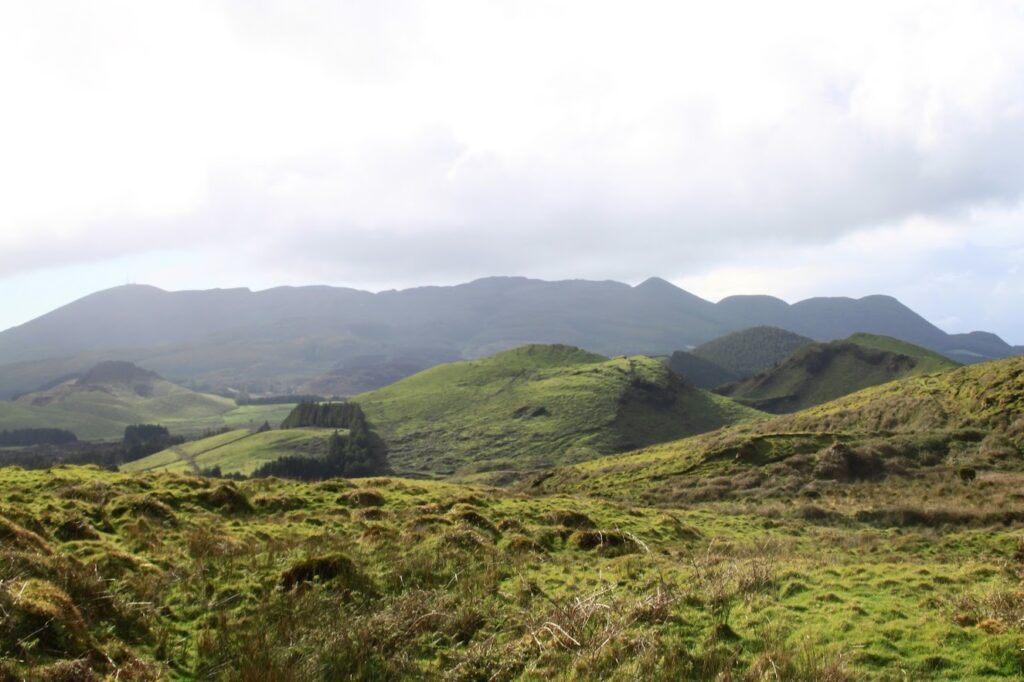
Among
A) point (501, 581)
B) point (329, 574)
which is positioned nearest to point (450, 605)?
point (501, 581)

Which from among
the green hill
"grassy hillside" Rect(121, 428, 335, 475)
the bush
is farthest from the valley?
the green hill

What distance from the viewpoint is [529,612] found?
1393 centimetres

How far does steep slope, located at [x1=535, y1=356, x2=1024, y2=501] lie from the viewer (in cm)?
4562

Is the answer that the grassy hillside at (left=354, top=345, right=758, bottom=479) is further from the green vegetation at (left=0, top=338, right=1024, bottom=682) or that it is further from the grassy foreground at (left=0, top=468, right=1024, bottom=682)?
the grassy foreground at (left=0, top=468, right=1024, bottom=682)

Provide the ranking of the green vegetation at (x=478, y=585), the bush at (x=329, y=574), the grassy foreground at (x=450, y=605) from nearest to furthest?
the grassy foreground at (x=450, y=605), the green vegetation at (x=478, y=585), the bush at (x=329, y=574)

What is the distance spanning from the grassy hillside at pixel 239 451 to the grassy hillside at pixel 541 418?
19.1m

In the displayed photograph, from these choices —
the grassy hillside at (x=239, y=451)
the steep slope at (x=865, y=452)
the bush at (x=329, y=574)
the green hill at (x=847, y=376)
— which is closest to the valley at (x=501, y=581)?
the bush at (x=329, y=574)

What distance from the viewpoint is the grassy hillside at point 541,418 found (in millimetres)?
133875

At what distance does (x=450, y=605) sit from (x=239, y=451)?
483 ft

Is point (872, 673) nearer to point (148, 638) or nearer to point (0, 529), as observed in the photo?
point (148, 638)

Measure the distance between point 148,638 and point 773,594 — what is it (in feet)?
42.8

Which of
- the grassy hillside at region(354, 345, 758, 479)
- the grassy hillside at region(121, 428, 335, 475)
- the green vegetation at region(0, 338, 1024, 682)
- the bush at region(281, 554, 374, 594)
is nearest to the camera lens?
the green vegetation at region(0, 338, 1024, 682)

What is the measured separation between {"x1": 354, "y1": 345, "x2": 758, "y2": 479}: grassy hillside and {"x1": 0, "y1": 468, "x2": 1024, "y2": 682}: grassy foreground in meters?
91.7

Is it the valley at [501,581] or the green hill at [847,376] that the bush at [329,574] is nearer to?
the valley at [501,581]
